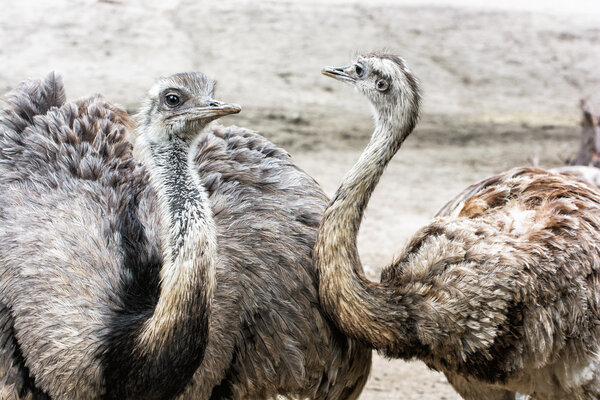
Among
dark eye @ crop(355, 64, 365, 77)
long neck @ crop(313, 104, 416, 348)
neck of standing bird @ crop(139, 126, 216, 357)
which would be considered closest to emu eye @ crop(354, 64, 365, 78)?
dark eye @ crop(355, 64, 365, 77)

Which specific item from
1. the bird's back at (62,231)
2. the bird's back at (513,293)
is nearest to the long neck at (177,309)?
the bird's back at (62,231)

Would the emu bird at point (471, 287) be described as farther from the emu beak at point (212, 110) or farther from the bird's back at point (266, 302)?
the emu beak at point (212, 110)

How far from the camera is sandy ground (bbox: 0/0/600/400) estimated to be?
31.5 feet

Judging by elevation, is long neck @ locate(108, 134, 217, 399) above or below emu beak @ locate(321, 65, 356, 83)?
below

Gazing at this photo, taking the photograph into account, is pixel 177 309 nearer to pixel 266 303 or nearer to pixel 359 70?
pixel 266 303

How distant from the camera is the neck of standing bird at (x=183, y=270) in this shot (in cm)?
346

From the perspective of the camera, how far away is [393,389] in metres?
5.50

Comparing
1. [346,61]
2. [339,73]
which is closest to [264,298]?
[339,73]

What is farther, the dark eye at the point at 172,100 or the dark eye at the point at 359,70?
the dark eye at the point at 359,70

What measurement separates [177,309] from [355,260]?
3.20 feet

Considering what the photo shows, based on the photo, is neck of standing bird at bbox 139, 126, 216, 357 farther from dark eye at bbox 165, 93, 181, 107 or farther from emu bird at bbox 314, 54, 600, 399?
emu bird at bbox 314, 54, 600, 399

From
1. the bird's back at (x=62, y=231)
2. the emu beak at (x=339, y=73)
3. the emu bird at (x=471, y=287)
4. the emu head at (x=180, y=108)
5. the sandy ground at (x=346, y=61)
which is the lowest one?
the sandy ground at (x=346, y=61)

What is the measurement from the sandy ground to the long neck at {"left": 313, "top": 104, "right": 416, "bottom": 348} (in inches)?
150

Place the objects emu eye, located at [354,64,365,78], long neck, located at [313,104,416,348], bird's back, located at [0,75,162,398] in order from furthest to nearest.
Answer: emu eye, located at [354,64,365,78] → long neck, located at [313,104,416,348] → bird's back, located at [0,75,162,398]
